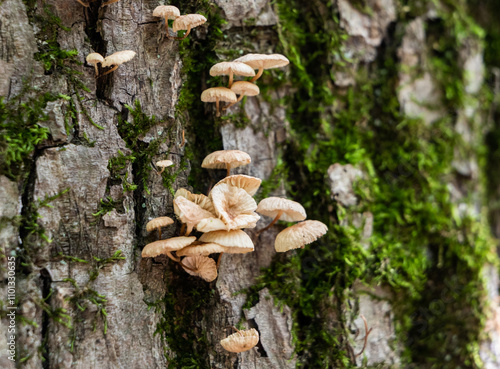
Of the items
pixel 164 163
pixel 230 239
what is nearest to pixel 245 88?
pixel 164 163

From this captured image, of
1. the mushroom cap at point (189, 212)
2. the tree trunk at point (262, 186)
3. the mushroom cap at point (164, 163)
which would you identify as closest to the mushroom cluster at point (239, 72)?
the tree trunk at point (262, 186)

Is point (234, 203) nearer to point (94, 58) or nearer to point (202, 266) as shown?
point (202, 266)

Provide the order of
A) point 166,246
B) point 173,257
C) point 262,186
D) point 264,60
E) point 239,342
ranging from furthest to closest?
point 262,186
point 264,60
point 173,257
point 239,342
point 166,246

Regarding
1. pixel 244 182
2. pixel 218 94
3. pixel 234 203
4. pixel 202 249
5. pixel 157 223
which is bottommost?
pixel 202 249

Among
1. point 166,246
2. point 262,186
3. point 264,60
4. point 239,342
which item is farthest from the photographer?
point 262,186

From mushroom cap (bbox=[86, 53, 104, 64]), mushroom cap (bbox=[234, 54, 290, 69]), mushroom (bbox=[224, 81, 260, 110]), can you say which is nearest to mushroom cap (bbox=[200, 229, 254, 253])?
mushroom (bbox=[224, 81, 260, 110])

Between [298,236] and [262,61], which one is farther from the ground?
[262,61]

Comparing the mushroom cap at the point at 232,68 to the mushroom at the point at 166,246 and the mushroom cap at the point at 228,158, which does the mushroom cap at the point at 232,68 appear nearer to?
the mushroom cap at the point at 228,158

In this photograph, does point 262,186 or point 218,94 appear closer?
point 218,94
